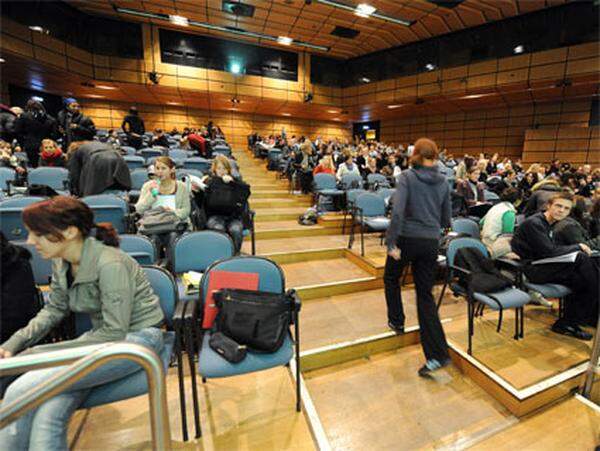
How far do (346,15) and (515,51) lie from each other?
596 cm

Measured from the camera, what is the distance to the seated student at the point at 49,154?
4496 mm

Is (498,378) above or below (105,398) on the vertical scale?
below

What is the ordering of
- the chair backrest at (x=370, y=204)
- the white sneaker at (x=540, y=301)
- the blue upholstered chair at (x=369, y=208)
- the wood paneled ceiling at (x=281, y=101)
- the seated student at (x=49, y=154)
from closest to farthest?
the white sneaker at (x=540, y=301) < the blue upholstered chair at (x=369, y=208) < the chair backrest at (x=370, y=204) < the seated student at (x=49, y=154) < the wood paneled ceiling at (x=281, y=101)

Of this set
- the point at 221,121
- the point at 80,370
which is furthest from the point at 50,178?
the point at 221,121

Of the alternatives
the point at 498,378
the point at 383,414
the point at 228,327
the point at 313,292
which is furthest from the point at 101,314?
the point at 498,378

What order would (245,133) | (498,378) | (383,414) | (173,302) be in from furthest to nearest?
(245,133) < (498,378) < (383,414) < (173,302)

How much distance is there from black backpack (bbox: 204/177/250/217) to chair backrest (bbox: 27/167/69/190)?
94.4 inches

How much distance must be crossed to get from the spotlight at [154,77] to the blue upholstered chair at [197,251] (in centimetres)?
1164

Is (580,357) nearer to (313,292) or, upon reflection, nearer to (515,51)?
(313,292)

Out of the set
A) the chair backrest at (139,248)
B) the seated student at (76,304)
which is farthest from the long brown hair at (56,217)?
the chair backrest at (139,248)

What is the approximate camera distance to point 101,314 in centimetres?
136

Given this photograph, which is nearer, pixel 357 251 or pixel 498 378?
pixel 498 378

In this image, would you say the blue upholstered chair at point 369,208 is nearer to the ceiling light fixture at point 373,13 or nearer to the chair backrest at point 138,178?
the chair backrest at point 138,178

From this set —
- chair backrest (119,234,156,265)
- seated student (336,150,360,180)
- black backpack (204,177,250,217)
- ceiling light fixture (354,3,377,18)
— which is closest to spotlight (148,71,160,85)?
ceiling light fixture (354,3,377,18)
